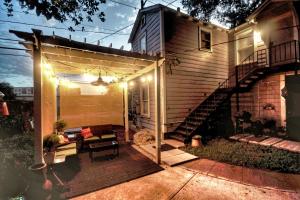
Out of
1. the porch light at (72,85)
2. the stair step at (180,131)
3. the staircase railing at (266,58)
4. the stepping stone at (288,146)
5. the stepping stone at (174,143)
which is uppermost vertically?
the staircase railing at (266,58)

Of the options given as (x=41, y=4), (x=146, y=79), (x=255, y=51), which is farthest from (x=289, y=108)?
(x=41, y=4)

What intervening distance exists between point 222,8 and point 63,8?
1625cm

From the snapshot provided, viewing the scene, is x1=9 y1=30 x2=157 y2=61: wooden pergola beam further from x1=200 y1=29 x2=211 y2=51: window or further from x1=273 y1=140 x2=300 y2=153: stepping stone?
x1=200 y1=29 x2=211 y2=51: window

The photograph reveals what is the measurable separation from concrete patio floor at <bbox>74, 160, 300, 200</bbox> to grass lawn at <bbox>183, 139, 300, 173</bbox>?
17.3 inches

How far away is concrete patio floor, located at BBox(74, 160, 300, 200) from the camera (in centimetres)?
364

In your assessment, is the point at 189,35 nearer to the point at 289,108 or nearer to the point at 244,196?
the point at 289,108

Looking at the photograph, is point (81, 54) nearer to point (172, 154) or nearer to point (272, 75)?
point (172, 154)

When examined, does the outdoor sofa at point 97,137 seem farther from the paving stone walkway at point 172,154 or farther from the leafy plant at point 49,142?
the leafy plant at point 49,142

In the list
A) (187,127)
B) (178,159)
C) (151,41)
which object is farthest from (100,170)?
(151,41)

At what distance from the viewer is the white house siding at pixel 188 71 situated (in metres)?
8.58

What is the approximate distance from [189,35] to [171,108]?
433 centimetres

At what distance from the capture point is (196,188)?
3971mm

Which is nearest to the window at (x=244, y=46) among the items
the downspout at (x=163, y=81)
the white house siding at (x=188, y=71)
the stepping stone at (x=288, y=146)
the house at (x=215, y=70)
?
the house at (x=215, y=70)

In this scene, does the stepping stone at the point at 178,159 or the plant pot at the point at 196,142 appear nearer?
the stepping stone at the point at 178,159
